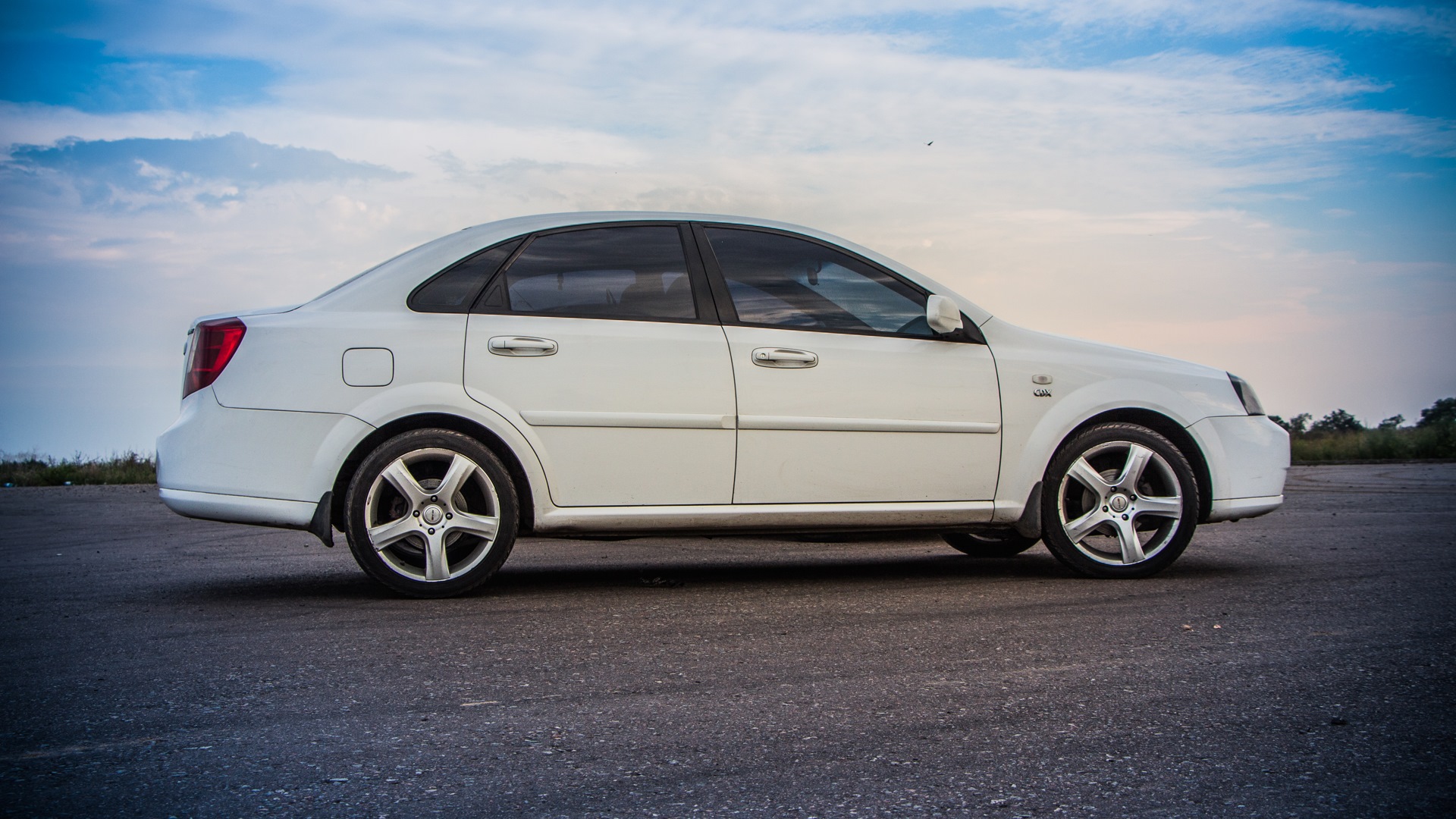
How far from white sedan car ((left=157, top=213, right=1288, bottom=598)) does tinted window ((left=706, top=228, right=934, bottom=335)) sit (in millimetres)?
12

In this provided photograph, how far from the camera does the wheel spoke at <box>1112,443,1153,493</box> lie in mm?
5469

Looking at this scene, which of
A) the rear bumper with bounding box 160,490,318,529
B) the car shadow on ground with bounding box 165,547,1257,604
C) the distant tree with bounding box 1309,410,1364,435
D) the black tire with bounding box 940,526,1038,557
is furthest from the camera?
the distant tree with bounding box 1309,410,1364,435

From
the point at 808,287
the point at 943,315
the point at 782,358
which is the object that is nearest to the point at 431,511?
the point at 782,358

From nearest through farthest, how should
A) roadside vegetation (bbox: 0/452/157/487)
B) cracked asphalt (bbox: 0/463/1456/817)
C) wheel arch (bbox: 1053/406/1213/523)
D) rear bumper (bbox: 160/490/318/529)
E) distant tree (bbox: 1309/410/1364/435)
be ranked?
cracked asphalt (bbox: 0/463/1456/817), rear bumper (bbox: 160/490/318/529), wheel arch (bbox: 1053/406/1213/523), roadside vegetation (bbox: 0/452/157/487), distant tree (bbox: 1309/410/1364/435)

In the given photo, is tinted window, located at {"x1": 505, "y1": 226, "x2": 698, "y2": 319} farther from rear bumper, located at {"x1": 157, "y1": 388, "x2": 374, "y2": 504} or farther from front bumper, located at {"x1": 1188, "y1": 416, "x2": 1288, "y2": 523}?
front bumper, located at {"x1": 1188, "y1": 416, "x2": 1288, "y2": 523}

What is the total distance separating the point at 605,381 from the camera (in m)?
4.94

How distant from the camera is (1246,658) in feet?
12.0

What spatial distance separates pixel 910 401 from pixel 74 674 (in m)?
3.44

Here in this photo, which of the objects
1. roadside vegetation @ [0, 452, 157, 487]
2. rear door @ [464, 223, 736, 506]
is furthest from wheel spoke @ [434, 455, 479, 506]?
roadside vegetation @ [0, 452, 157, 487]

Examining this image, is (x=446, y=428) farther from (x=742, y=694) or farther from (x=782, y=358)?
(x=742, y=694)

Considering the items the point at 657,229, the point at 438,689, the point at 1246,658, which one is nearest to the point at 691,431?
the point at 657,229

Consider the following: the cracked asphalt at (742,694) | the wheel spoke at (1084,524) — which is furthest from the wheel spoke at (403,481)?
the wheel spoke at (1084,524)

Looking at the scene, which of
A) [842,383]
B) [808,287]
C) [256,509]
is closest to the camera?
[256,509]

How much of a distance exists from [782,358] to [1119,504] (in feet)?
5.98
